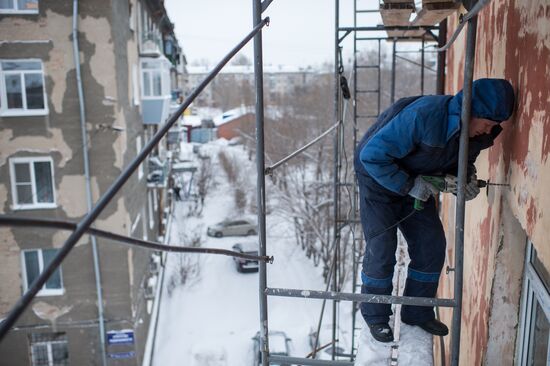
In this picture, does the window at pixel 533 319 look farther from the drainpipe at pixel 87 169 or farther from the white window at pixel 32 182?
the white window at pixel 32 182

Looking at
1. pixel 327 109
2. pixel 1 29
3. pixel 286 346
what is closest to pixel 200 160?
pixel 327 109

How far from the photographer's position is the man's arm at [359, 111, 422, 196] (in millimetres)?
2924

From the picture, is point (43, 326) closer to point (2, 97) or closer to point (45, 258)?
point (45, 258)

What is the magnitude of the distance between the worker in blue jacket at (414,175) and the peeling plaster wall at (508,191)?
18 centimetres

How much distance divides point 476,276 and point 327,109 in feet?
80.0

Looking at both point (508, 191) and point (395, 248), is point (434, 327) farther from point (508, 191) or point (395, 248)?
point (508, 191)

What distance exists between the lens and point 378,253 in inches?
131

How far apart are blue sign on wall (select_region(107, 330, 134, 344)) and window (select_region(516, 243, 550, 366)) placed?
11.4 meters

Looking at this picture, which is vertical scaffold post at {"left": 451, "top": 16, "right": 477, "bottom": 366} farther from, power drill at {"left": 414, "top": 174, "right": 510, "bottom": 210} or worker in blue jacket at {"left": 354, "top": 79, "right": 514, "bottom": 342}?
power drill at {"left": 414, "top": 174, "right": 510, "bottom": 210}

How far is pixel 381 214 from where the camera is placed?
10.9ft

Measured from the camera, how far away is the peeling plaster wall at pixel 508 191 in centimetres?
238

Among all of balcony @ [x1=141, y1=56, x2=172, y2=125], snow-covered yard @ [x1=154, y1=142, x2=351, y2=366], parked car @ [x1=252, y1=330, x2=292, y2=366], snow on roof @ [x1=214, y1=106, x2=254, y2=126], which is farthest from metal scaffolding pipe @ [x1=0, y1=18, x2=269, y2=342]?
snow on roof @ [x1=214, y1=106, x2=254, y2=126]

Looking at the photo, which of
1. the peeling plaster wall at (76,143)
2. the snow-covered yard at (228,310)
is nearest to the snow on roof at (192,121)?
the snow-covered yard at (228,310)

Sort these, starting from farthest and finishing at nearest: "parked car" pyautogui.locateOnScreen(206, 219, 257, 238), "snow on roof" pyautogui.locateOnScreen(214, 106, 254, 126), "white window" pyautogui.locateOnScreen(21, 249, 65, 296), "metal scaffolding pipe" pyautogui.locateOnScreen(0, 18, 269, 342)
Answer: "snow on roof" pyautogui.locateOnScreen(214, 106, 254, 126) < "parked car" pyautogui.locateOnScreen(206, 219, 257, 238) < "white window" pyautogui.locateOnScreen(21, 249, 65, 296) < "metal scaffolding pipe" pyautogui.locateOnScreen(0, 18, 269, 342)
